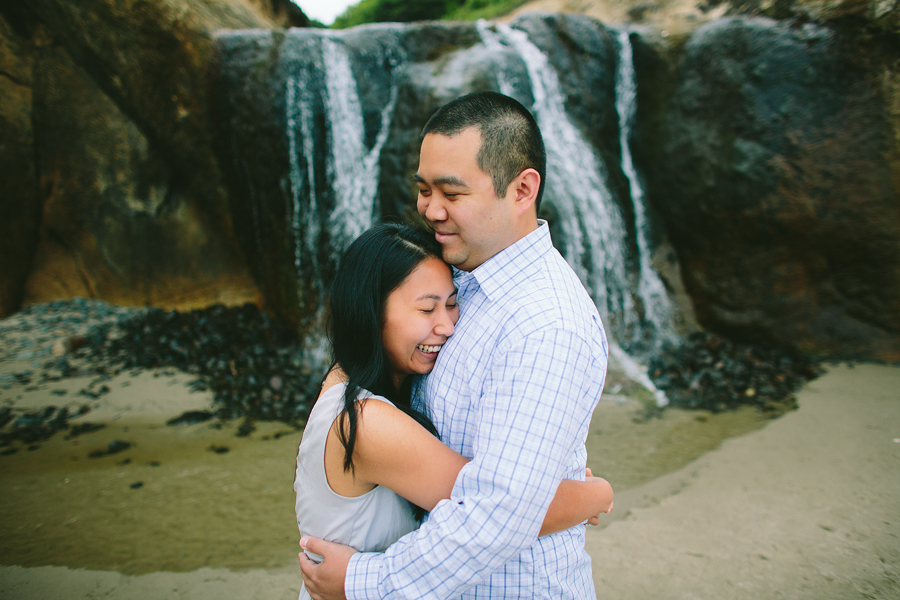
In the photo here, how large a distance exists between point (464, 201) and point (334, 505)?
1.01 metres

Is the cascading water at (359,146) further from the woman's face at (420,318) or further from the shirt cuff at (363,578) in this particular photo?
the shirt cuff at (363,578)

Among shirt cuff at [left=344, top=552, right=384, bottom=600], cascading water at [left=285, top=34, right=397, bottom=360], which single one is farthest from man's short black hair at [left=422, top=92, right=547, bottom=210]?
cascading water at [left=285, top=34, right=397, bottom=360]

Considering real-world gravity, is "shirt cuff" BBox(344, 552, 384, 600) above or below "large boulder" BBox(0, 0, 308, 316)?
below

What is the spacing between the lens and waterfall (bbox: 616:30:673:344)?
22.8 feet

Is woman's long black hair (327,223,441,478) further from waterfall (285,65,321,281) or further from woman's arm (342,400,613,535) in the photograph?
waterfall (285,65,321,281)

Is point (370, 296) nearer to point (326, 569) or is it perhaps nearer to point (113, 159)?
point (326, 569)

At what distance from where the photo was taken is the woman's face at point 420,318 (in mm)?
1624

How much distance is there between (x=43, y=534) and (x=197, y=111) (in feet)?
17.2

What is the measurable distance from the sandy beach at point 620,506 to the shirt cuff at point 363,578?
173 cm

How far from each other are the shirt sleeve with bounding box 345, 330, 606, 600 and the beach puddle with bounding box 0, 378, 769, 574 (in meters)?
2.28

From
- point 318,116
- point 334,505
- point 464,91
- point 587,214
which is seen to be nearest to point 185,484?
point 334,505

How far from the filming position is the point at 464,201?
159 centimetres

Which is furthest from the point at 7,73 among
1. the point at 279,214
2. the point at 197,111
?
the point at 279,214

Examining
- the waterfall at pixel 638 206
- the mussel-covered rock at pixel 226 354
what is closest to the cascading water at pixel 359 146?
the waterfall at pixel 638 206
